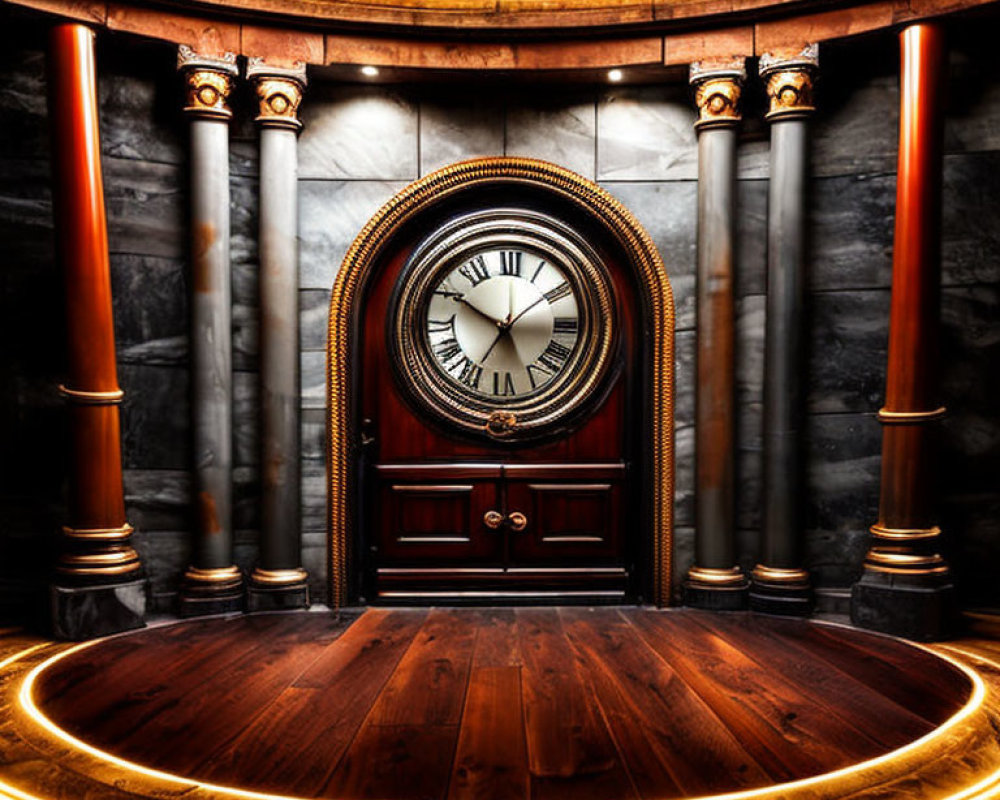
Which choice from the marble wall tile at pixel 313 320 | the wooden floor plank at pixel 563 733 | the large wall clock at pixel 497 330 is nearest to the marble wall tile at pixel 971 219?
the large wall clock at pixel 497 330

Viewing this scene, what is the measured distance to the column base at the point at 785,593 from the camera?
14.9 feet

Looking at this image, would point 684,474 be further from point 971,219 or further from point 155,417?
point 155,417

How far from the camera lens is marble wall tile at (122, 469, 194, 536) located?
4.60 metres

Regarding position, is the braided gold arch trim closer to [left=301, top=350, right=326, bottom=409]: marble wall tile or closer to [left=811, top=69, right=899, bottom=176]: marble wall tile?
[left=301, top=350, right=326, bottom=409]: marble wall tile

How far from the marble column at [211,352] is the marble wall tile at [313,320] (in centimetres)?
42

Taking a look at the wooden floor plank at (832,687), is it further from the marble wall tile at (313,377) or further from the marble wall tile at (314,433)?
the marble wall tile at (313,377)

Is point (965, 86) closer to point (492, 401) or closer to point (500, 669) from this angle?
point (492, 401)

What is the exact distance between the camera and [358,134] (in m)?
4.85

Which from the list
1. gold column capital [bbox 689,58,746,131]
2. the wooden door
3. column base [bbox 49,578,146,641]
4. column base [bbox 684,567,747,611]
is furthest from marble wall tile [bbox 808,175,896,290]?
column base [bbox 49,578,146,641]


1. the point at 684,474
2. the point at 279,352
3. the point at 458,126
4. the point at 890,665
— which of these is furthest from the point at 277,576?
the point at 890,665

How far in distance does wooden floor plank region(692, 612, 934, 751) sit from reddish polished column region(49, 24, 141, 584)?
3.22 m

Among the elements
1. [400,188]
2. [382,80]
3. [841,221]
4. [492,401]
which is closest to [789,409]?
[841,221]

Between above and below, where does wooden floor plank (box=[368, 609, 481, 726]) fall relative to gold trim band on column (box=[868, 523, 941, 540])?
below

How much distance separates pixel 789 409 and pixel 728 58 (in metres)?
2.01
